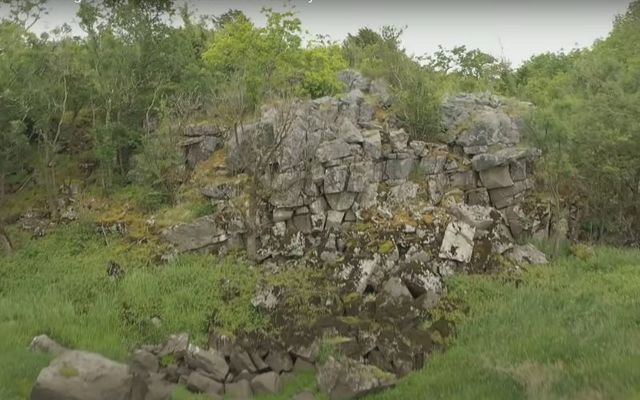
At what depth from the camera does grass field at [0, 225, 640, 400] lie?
32.6ft

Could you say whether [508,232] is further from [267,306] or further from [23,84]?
[23,84]

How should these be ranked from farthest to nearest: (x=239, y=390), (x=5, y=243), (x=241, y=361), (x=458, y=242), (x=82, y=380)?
(x=5, y=243), (x=458, y=242), (x=241, y=361), (x=239, y=390), (x=82, y=380)

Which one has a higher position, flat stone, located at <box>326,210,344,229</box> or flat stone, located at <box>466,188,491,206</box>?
flat stone, located at <box>466,188,491,206</box>

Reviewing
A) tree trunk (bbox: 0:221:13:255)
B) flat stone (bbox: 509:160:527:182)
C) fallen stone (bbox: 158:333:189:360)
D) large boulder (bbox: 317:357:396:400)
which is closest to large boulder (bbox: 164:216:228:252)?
fallen stone (bbox: 158:333:189:360)

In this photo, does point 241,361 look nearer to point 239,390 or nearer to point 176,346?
point 239,390

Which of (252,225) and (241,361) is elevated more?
(252,225)

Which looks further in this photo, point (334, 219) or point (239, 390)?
point (334, 219)

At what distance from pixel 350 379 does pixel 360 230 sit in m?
5.93

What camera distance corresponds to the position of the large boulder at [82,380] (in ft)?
31.5

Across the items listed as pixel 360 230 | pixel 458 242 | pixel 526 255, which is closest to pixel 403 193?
pixel 360 230

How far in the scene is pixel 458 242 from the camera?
51.1 feet

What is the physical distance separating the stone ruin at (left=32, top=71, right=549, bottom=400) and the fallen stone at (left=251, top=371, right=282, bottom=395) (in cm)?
3

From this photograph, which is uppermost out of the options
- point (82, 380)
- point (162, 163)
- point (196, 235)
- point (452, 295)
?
point (162, 163)

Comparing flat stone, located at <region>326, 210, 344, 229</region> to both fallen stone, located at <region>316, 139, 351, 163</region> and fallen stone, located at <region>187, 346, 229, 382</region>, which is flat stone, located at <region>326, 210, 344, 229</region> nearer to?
fallen stone, located at <region>316, 139, 351, 163</region>
